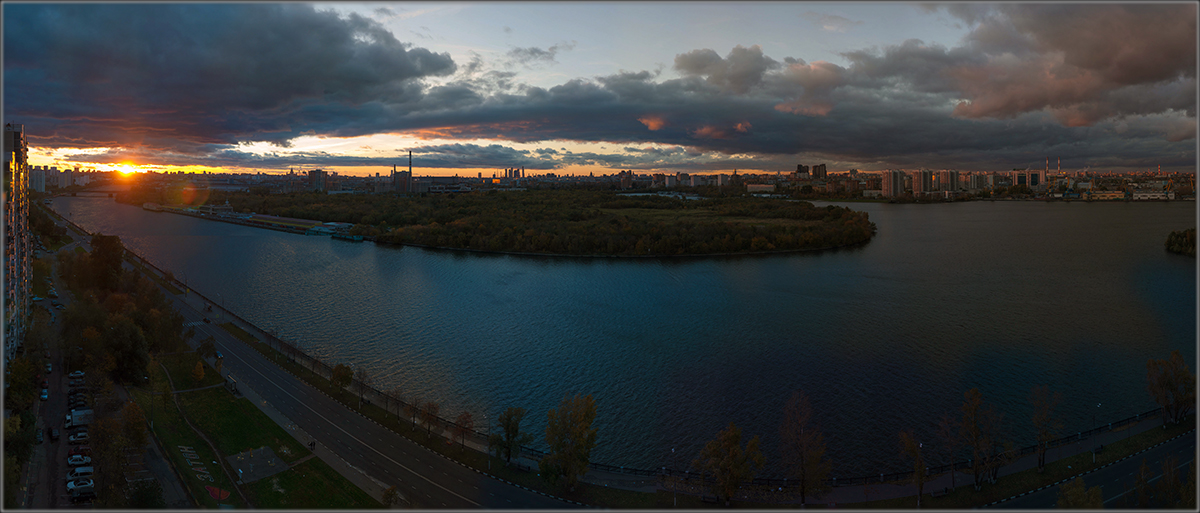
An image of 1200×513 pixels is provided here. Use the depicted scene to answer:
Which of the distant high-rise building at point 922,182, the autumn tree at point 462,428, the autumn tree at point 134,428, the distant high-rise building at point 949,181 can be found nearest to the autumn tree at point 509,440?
the autumn tree at point 462,428

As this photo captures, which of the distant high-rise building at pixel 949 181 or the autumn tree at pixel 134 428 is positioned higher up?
the distant high-rise building at pixel 949 181

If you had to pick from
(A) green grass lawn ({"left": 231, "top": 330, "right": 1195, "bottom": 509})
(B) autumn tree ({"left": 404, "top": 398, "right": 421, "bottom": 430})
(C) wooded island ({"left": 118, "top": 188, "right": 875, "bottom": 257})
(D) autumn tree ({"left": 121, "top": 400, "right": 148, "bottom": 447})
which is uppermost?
(C) wooded island ({"left": 118, "top": 188, "right": 875, "bottom": 257})

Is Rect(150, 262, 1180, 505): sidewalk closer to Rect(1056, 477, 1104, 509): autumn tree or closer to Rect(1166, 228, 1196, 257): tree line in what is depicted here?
Rect(1056, 477, 1104, 509): autumn tree

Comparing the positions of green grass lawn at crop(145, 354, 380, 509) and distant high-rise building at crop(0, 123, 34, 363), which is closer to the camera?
green grass lawn at crop(145, 354, 380, 509)

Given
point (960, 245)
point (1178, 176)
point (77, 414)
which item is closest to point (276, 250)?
point (77, 414)

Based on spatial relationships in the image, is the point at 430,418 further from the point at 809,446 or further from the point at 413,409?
the point at 809,446

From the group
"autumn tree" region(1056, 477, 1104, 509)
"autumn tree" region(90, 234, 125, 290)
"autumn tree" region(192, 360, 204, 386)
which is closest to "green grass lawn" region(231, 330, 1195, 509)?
"autumn tree" region(1056, 477, 1104, 509)

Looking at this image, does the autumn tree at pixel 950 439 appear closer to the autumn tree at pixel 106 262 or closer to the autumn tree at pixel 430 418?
the autumn tree at pixel 430 418
